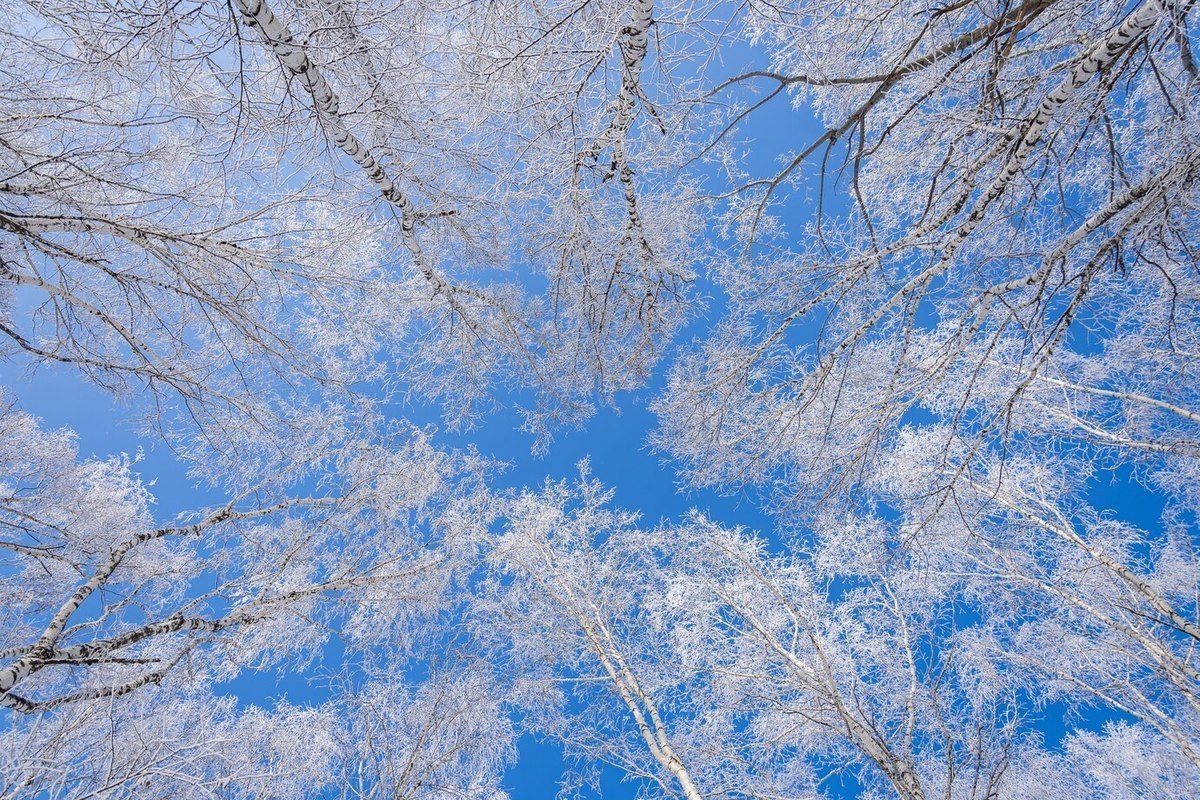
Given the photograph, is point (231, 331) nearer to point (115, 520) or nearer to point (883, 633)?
point (115, 520)

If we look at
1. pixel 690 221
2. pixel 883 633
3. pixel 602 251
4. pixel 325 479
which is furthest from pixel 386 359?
pixel 883 633

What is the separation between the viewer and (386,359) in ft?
22.0

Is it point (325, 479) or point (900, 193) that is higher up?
point (900, 193)

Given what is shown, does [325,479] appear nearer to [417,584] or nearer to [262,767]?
[417,584]

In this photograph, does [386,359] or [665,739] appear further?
[386,359]

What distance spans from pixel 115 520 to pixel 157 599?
127cm

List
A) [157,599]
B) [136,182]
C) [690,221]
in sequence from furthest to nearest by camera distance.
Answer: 1. [157,599]
2. [690,221]
3. [136,182]

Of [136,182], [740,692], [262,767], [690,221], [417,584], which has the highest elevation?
[690,221]

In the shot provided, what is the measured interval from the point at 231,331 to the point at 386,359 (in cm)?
169

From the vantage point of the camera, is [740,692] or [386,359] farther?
[386,359]

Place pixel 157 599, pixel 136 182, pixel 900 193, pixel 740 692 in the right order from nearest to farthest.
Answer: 1. pixel 136 182
2. pixel 900 193
3. pixel 740 692
4. pixel 157 599

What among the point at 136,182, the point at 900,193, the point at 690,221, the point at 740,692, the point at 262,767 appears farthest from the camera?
the point at 262,767

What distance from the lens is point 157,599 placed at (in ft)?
23.6

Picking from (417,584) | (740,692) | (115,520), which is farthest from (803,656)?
(115,520)
